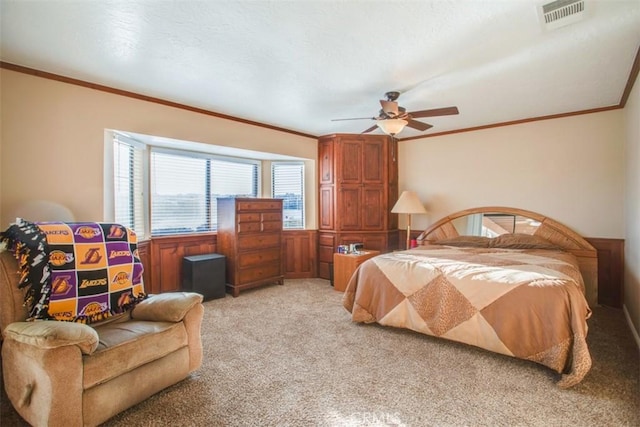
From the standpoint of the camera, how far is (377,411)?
188cm

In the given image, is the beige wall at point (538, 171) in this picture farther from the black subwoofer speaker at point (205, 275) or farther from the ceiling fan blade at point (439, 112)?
the black subwoofer speaker at point (205, 275)

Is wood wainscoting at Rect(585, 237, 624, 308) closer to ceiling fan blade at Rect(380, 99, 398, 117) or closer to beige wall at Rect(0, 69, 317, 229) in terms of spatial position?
ceiling fan blade at Rect(380, 99, 398, 117)

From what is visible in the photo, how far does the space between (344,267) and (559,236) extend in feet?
9.39

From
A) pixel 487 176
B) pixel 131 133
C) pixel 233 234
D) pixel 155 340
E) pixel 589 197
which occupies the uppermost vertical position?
pixel 131 133

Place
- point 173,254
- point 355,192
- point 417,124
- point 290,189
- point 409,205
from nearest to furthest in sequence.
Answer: point 417,124 < point 173,254 < point 409,205 < point 355,192 < point 290,189

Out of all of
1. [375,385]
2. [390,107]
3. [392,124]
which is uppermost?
[390,107]

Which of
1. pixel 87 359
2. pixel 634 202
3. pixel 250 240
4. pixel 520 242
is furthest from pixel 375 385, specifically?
pixel 520 242

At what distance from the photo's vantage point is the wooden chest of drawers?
4.29m

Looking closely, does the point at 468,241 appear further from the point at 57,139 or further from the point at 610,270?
the point at 57,139

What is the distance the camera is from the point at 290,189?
5.45 m

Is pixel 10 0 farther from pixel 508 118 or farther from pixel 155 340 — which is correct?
pixel 508 118

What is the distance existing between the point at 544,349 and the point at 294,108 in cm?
341

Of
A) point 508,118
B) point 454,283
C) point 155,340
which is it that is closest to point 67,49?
point 155,340

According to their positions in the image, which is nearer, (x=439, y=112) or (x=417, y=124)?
(x=439, y=112)
